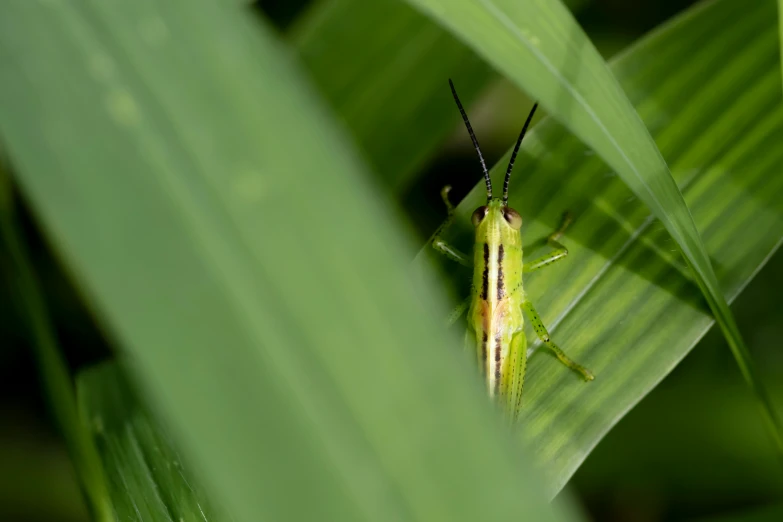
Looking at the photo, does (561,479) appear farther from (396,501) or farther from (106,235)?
(106,235)

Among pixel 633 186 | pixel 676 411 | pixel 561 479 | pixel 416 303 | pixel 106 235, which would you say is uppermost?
pixel 106 235

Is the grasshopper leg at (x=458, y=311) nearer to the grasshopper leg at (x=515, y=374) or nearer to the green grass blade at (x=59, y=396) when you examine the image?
the grasshopper leg at (x=515, y=374)

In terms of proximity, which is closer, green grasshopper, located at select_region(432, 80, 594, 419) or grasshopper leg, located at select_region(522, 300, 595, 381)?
grasshopper leg, located at select_region(522, 300, 595, 381)

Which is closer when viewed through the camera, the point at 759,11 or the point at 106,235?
the point at 106,235

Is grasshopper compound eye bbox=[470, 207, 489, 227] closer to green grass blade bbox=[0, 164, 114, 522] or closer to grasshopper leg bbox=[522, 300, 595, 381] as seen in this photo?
grasshopper leg bbox=[522, 300, 595, 381]

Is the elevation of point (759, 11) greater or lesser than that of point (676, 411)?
greater

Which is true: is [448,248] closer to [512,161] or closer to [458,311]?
[458,311]

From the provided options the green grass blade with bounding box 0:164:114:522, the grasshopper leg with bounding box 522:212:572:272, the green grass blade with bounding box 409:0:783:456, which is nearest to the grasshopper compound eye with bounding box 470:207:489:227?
the grasshopper leg with bounding box 522:212:572:272

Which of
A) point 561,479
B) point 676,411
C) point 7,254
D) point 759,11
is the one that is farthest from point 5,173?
point 676,411
